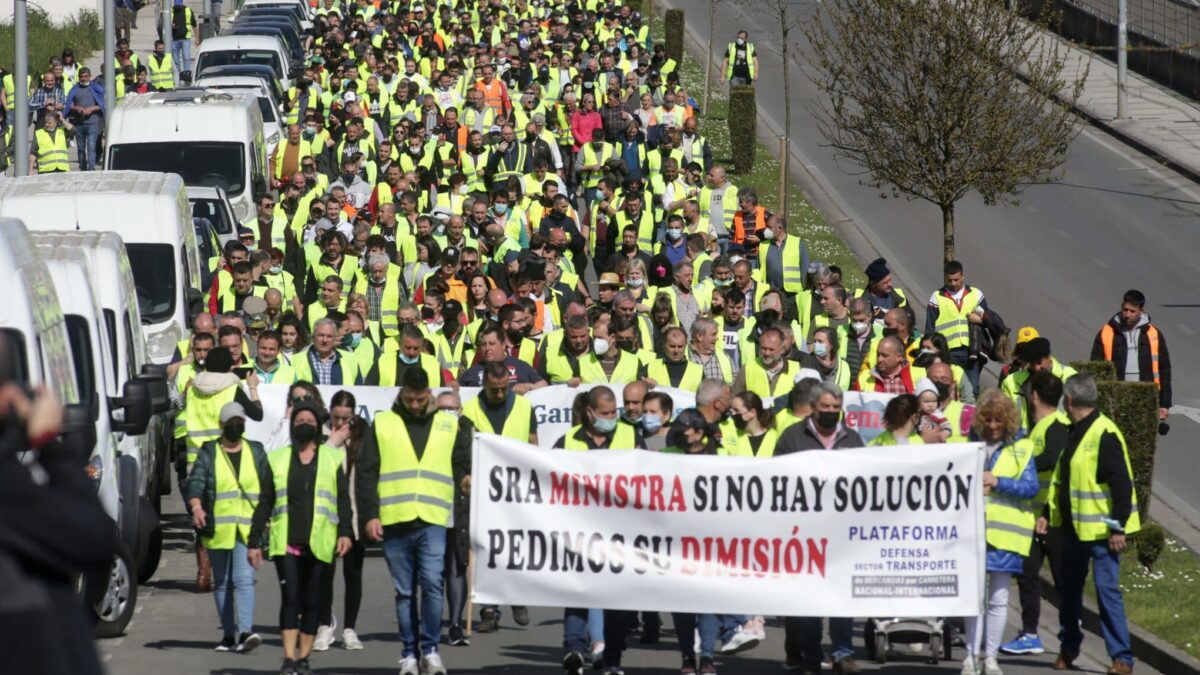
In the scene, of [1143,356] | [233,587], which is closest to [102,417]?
[233,587]

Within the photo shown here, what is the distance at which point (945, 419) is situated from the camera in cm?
1458

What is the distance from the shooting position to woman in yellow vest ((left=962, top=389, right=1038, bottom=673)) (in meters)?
12.8

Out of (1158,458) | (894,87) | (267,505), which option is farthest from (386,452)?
(894,87)

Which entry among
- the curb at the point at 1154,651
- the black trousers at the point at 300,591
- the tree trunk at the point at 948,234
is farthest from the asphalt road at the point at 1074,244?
the black trousers at the point at 300,591

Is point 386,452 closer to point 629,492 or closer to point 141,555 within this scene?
point 629,492

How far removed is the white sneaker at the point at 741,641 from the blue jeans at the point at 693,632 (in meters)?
1.06

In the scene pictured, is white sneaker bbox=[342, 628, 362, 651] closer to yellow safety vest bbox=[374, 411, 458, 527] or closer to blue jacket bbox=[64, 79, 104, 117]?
yellow safety vest bbox=[374, 411, 458, 527]

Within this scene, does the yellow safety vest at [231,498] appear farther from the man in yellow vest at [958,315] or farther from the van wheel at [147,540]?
the man in yellow vest at [958,315]

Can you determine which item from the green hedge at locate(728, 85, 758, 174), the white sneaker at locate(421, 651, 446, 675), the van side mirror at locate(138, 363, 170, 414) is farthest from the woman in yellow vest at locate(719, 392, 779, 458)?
the green hedge at locate(728, 85, 758, 174)

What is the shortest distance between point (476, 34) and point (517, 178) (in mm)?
19559

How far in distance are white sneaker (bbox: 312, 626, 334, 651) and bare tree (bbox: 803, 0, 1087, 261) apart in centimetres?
1322

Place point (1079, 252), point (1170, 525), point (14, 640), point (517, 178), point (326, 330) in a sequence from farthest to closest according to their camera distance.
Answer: point (1079, 252)
point (517, 178)
point (1170, 525)
point (326, 330)
point (14, 640)

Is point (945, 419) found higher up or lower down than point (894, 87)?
lower down

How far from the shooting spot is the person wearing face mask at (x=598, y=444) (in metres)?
12.7
